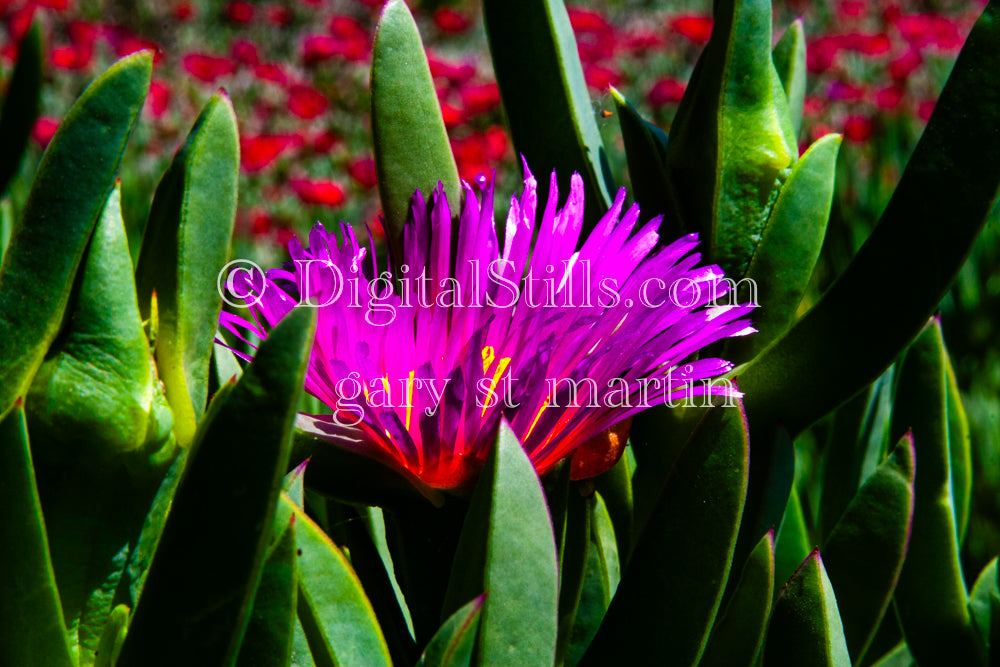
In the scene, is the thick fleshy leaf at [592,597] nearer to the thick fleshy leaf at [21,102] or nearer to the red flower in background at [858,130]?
the thick fleshy leaf at [21,102]

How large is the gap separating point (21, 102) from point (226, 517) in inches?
29.2

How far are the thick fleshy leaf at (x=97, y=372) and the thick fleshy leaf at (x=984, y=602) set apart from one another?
18.9 inches

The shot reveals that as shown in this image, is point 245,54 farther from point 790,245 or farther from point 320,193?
point 790,245

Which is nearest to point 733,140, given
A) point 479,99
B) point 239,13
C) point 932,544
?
point 932,544

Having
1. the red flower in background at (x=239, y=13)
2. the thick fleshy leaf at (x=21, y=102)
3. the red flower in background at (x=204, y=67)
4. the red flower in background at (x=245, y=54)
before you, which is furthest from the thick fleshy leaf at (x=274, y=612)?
the red flower in background at (x=239, y=13)

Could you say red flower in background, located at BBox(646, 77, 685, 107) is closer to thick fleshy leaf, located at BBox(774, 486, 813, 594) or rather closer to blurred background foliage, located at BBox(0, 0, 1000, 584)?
blurred background foliage, located at BBox(0, 0, 1000, 584)

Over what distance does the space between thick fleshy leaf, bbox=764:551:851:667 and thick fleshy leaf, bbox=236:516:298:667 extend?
201 mm

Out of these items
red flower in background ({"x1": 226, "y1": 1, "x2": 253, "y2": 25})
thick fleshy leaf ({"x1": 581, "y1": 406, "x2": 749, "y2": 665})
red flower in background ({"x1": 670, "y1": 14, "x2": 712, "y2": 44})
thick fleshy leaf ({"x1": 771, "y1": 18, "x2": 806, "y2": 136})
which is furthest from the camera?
red flower in background ({"x1": 226, "y1": 1, "x2": 253, "y2": 25})

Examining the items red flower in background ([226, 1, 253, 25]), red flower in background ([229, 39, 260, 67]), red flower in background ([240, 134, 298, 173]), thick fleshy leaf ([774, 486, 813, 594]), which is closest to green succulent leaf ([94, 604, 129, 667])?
thick fleshy leaf ([774, 486, 813, 594])

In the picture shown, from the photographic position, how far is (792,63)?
0.63 metres

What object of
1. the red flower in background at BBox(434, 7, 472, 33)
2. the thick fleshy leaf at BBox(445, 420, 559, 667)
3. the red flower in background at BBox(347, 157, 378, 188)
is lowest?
the thick fleshy leaf at BBox(445, 420, 559, 667)

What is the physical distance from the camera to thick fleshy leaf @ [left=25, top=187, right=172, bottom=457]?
1.27 feet

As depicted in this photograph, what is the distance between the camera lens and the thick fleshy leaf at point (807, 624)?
0.42 metres

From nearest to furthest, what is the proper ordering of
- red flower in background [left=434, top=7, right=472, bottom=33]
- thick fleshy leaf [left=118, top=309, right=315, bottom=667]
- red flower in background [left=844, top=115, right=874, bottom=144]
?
thick fleshy leaf [left=118, top=309, right=315, bottom=667], red flower in background [left=844, top=115, right=874, bottom=144], red flower in background [left=434, top=7, right=472, bottom=33]
